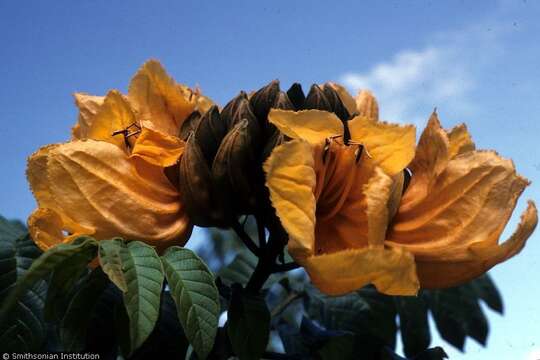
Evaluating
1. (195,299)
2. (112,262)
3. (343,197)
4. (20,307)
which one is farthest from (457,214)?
(20,307)

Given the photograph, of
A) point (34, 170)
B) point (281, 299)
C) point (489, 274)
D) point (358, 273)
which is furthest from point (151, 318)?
point (489, 274)

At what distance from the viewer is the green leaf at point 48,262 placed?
120cm

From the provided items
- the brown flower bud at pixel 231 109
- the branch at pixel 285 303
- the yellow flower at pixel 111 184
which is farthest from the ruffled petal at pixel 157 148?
the branch at pixel 285 303

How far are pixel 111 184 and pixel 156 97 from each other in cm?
36

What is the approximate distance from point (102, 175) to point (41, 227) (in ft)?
0.58

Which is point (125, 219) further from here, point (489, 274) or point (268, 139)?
point (489, 274)

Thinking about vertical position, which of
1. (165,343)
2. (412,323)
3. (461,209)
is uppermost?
(461,209)

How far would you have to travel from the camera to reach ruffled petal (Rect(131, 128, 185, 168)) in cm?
162

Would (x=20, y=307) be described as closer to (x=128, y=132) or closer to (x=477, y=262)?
(x=128, y=132)

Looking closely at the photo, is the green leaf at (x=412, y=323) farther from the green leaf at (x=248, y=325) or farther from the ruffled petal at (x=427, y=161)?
the green leaf at (x=248, y=325)

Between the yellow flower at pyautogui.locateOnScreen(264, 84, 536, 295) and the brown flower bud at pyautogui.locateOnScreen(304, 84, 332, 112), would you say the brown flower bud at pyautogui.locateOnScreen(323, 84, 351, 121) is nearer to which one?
the brown flower bud at pyautogui.locateOnScreen(304, 84, 332, 112)

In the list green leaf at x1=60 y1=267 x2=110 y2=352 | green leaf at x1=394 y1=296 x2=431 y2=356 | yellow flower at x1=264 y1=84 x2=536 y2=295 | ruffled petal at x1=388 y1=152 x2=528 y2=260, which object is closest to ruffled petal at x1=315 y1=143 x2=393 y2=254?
yellow flower at x1=264 y1=84 x2=536 y2=295

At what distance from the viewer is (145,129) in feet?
5.40

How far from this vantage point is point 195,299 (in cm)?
127
